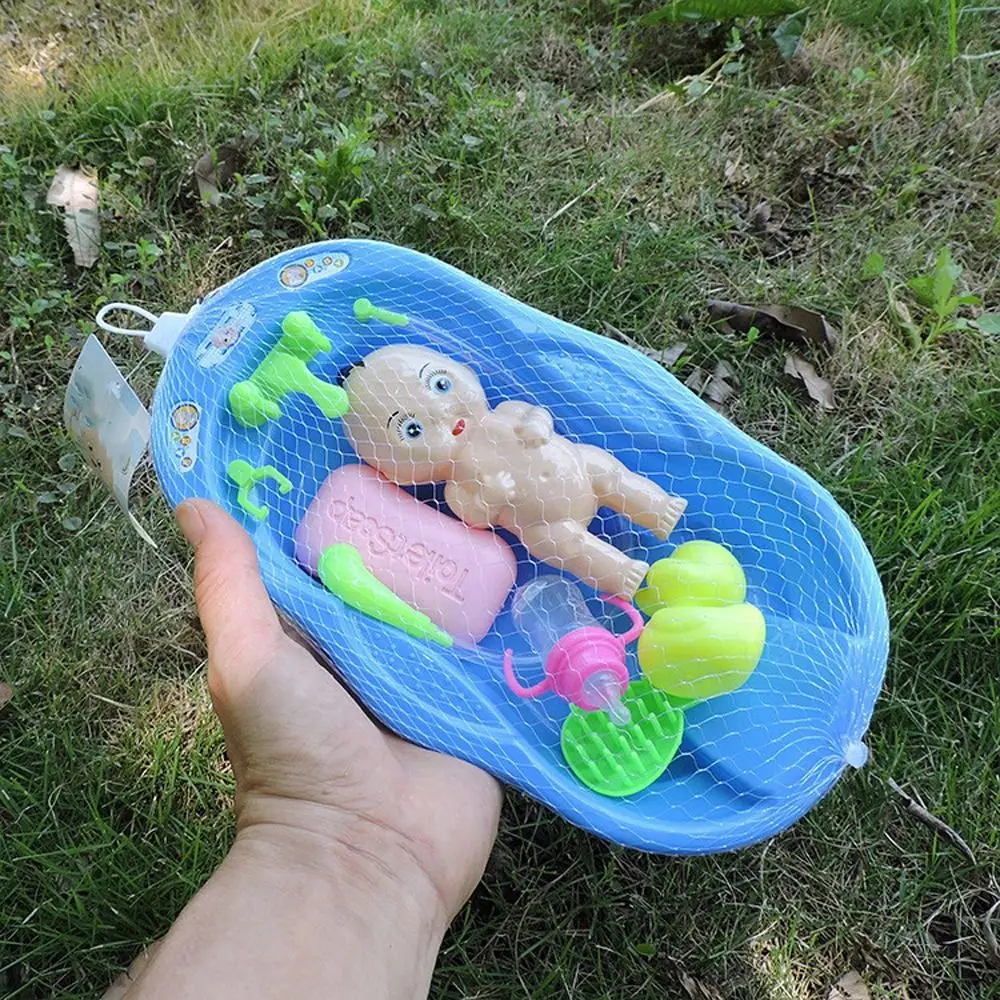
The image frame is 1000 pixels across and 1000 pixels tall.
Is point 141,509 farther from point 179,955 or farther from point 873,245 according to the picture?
point 873,245

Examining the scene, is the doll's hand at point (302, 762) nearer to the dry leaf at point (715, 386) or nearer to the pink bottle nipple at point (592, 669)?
the pink bottle nipple at point (592, 669)

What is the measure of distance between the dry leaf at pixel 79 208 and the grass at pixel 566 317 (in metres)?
0.02

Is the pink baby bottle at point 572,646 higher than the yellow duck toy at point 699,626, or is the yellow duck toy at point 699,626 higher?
the yellow duck toy at point 699,626

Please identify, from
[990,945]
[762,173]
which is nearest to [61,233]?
[762,173]

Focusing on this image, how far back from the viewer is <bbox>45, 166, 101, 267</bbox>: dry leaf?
5.58 ft

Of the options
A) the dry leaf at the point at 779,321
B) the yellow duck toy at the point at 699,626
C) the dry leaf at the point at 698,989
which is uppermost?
the dry leaf at the point at 779,321

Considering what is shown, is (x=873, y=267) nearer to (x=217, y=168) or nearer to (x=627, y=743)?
(x=627, y=743)

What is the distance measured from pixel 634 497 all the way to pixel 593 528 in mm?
123

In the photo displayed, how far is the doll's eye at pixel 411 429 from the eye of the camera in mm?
1327

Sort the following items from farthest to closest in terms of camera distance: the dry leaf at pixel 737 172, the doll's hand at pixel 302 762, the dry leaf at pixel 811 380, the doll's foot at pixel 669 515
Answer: the dry leaf at pixel 737 172 < the dry leaf at pixel 811 380 < the doll's foot at pixel 669 515 < the doll's hand at pixel 302 762

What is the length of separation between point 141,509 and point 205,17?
3.54 ft

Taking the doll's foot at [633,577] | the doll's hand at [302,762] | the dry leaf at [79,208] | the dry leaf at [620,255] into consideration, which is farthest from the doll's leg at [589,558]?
the dry leaf at [79,208]

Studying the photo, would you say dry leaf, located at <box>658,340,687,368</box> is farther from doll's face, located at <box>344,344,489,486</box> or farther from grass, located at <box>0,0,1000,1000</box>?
doll's face, located at <box>344,344,489,486</box>

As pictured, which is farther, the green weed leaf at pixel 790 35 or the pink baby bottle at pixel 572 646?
the green weed leaf at pixel 790 35
